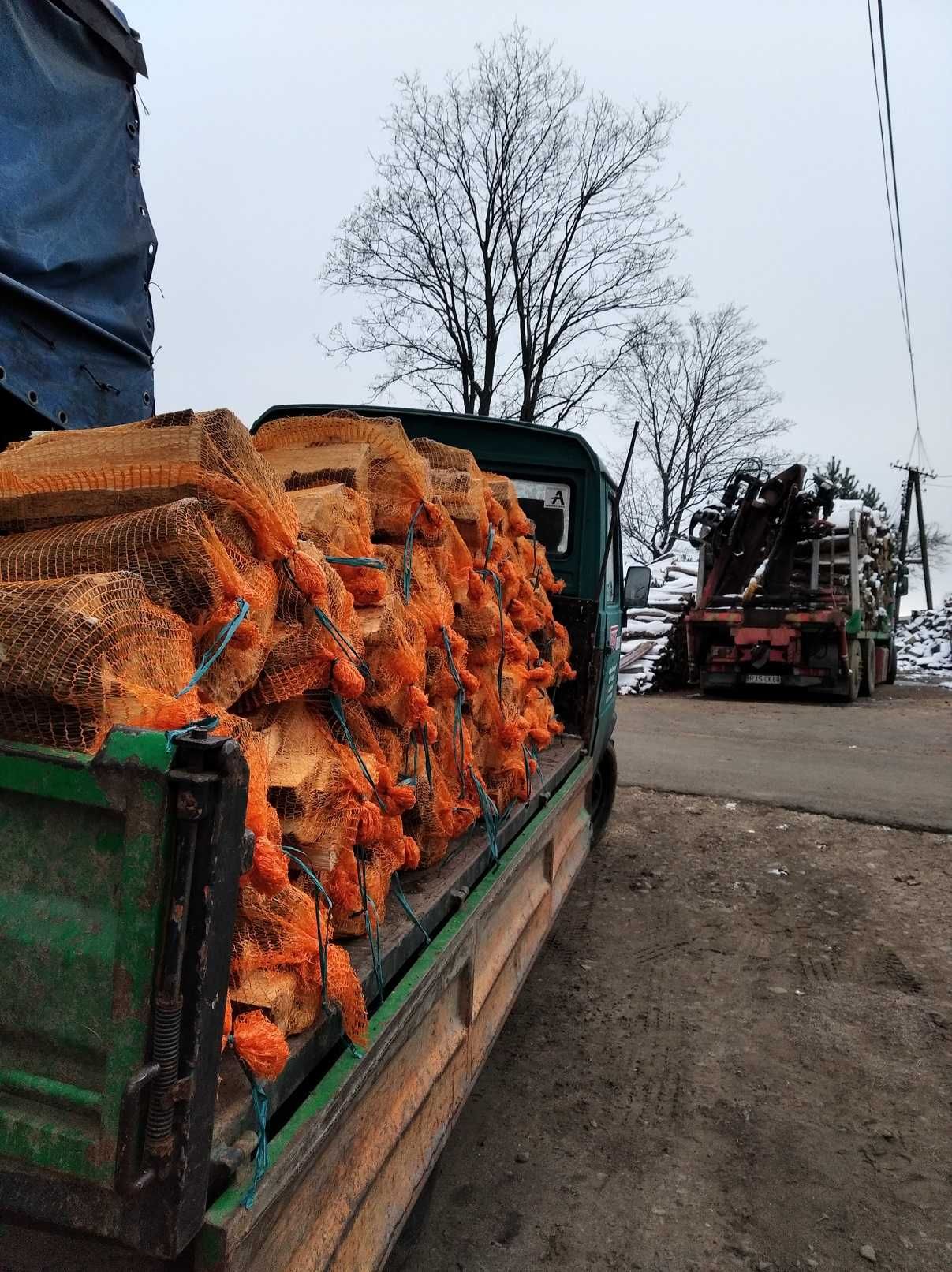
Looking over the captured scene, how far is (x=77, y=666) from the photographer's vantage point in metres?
1.52

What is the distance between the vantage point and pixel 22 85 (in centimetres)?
339

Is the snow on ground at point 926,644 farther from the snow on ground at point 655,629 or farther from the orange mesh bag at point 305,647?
the orange mesh bag at point 305,647

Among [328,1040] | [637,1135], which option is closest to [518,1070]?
[637,1135]

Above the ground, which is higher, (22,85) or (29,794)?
(22,85)

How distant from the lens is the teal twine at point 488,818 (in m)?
3.17

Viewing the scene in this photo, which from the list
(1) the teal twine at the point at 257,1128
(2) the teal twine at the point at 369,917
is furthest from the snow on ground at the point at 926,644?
(1) the teal twine at the point at 257,1128

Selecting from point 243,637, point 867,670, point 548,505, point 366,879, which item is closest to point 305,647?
point 243,637

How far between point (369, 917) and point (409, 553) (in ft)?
3.69

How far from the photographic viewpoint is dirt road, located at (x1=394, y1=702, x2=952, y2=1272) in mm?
2799

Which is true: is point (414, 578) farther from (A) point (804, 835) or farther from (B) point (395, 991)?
(A) point (804, 835)

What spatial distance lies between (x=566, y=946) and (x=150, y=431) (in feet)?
12.7

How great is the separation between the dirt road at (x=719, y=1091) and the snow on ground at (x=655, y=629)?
8.90 m

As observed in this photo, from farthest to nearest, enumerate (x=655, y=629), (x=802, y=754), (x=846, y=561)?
(x=655, y=629), (x=846, y=561), (x=802, y=754)

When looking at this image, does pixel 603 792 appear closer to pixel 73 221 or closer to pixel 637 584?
pixel 637 584
